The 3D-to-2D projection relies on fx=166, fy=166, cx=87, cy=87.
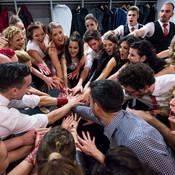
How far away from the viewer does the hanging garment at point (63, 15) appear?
478 cm

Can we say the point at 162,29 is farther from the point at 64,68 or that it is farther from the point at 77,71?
the point at 64,68

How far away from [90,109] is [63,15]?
3995 millimetres

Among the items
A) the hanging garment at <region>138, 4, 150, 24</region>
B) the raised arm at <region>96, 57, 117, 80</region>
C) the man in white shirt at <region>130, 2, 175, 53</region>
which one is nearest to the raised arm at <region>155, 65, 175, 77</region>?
the raised arm at <region>96, 57, 117, 80</region>

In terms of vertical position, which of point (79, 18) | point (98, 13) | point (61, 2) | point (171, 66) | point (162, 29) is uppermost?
point (61, 2)

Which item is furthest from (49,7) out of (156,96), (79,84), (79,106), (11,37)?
(156,96)

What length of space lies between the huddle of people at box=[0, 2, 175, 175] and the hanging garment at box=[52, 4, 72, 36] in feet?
7.42

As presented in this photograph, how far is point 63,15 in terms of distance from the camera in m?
4.84

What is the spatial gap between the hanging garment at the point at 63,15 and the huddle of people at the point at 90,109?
2.26m

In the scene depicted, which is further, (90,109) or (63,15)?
(63,15)

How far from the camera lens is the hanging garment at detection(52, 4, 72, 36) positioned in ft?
15.7

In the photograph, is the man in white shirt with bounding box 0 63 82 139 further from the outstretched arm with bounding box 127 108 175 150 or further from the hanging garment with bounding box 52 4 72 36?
the hanging garment with bounding box 52 4 72 36

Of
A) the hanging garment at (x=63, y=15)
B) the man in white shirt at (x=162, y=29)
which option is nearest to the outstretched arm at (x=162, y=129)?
the man in white shirt at (x=162, y=29)

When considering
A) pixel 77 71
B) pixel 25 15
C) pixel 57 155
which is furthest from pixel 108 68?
pixel 25 15

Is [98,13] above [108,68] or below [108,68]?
above
